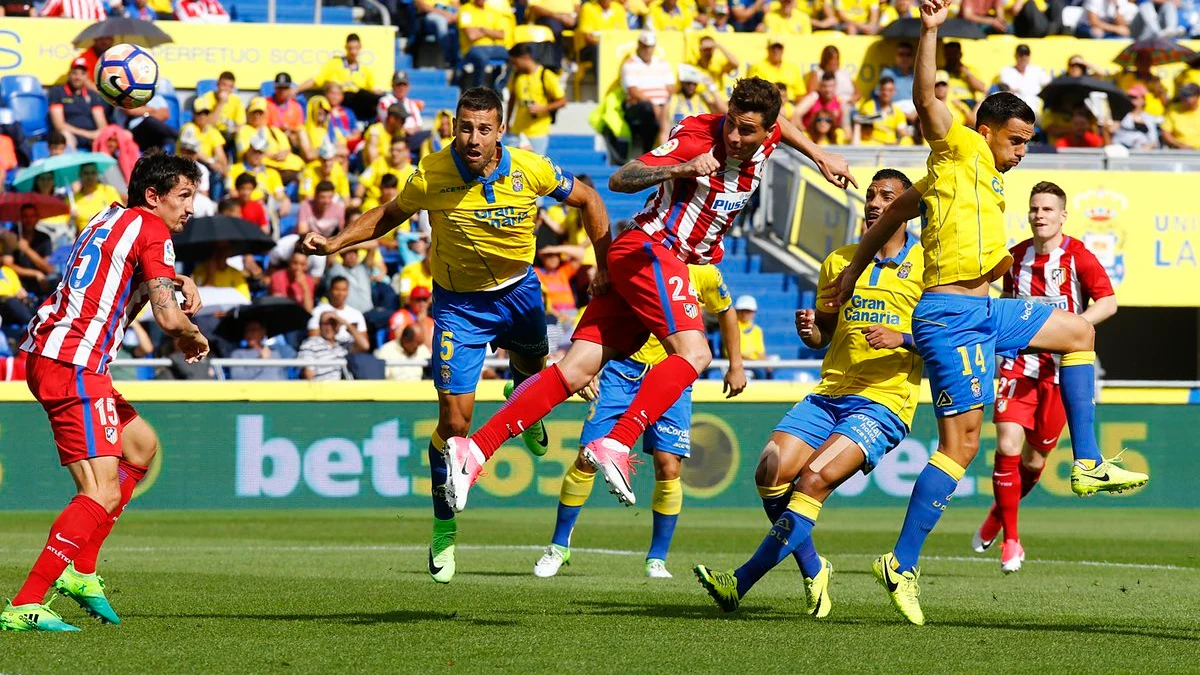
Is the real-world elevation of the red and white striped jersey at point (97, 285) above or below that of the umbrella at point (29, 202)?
above

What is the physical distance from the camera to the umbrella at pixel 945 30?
963 inches

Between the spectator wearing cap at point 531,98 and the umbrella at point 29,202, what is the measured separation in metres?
6.42

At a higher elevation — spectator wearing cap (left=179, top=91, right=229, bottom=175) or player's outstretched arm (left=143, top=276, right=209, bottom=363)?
player's outstretched arm (left=143, top=276, right=209, bottom=363)

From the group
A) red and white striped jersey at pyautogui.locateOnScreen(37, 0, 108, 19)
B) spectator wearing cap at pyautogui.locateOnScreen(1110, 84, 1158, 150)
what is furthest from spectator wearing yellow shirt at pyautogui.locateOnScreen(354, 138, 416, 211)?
spectator wearing cap at pyautogui.locateOnScreen(1110, 84, 1158, 150)

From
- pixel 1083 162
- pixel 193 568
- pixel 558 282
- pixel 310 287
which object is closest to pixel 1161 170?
pixel 1083 162

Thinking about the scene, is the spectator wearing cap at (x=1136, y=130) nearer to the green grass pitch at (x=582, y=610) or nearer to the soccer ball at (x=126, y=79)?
the green grass pitch at (x=582, y=610)

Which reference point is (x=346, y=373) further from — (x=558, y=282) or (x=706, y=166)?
(x=706, y=166)

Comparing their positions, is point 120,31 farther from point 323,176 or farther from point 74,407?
point 74,407

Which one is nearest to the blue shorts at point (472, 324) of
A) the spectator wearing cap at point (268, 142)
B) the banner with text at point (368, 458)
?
the banner with text at point (368, 458)

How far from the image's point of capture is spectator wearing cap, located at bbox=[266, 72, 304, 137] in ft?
72.6

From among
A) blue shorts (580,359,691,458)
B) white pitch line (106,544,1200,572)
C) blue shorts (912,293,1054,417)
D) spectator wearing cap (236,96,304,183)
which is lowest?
white pitch line (106,544,1200,572)

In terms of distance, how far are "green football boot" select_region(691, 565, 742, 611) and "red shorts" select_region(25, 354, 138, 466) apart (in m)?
2.98

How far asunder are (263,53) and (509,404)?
15865 mm

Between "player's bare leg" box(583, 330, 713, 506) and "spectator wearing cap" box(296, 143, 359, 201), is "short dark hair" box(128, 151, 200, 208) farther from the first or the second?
"spectator wearing cap" box(296, 143, 359, 201)
